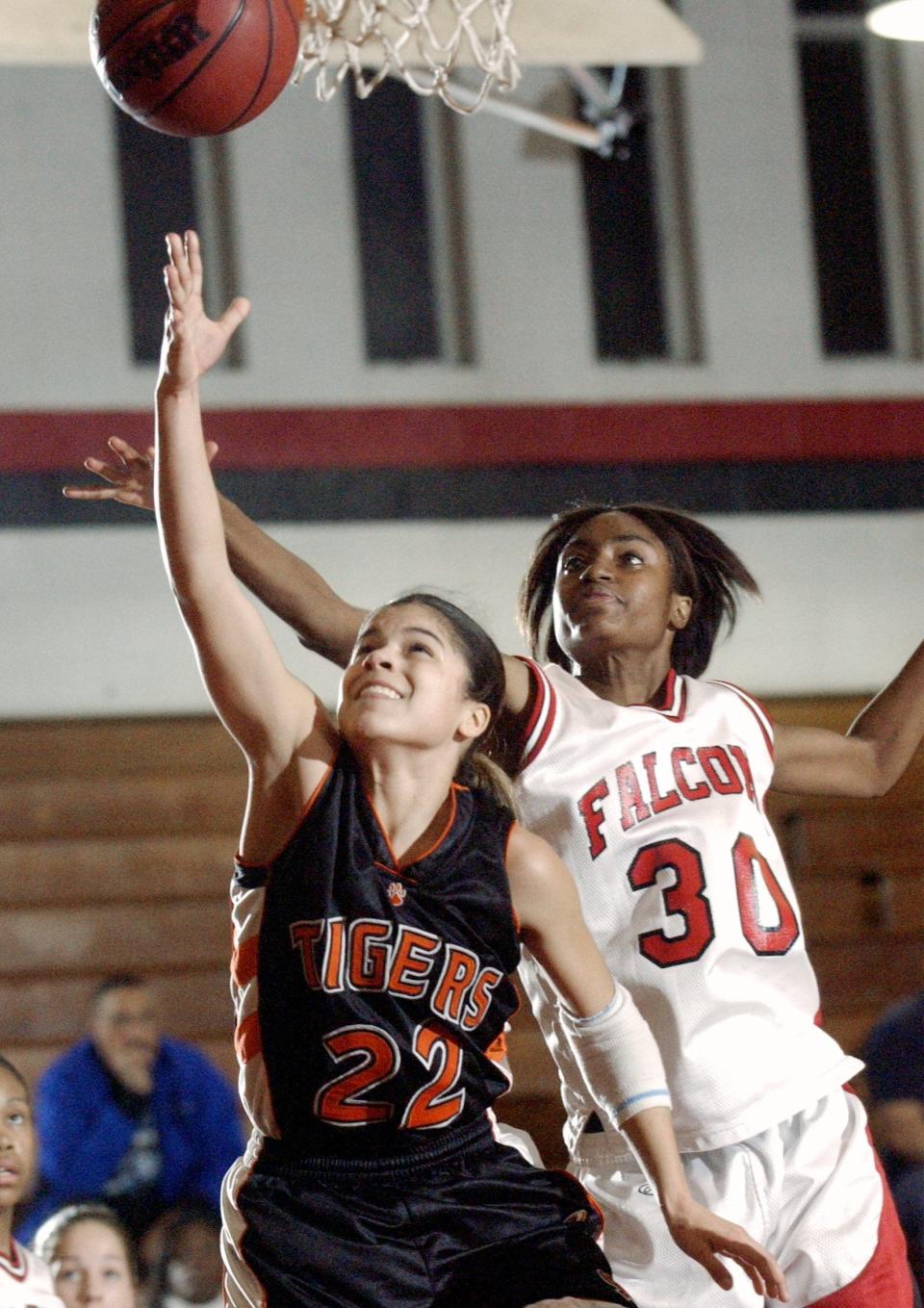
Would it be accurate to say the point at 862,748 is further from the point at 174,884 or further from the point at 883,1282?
the point at 174,884

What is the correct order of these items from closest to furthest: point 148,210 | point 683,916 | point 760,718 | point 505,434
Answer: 1. point 683,916
2. point 760,718
3. point 148,210
4. point 505,434

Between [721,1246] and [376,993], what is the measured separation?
0.61 m

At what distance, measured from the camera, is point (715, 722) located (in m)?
3.42

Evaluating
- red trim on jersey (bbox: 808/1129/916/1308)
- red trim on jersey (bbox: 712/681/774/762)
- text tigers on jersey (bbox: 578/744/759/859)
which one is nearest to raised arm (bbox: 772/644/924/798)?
red trim on jersey (bbox: 712/681/774/762)

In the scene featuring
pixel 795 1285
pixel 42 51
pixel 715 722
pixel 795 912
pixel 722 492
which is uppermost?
pixel 42 51

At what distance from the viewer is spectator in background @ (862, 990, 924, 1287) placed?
202 inches

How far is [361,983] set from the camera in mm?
2582

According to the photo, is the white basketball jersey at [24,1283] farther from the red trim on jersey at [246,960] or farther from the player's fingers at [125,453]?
the player's fingers at [125,453]

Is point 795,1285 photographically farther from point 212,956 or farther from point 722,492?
point 722,492

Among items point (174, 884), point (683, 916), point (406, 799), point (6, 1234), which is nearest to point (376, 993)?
point (406, 799)

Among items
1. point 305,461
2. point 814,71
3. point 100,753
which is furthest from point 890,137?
point 100,753

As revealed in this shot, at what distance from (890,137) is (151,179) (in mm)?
3886

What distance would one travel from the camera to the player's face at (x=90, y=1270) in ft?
15.7

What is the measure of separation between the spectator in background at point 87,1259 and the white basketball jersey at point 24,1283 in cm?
59
